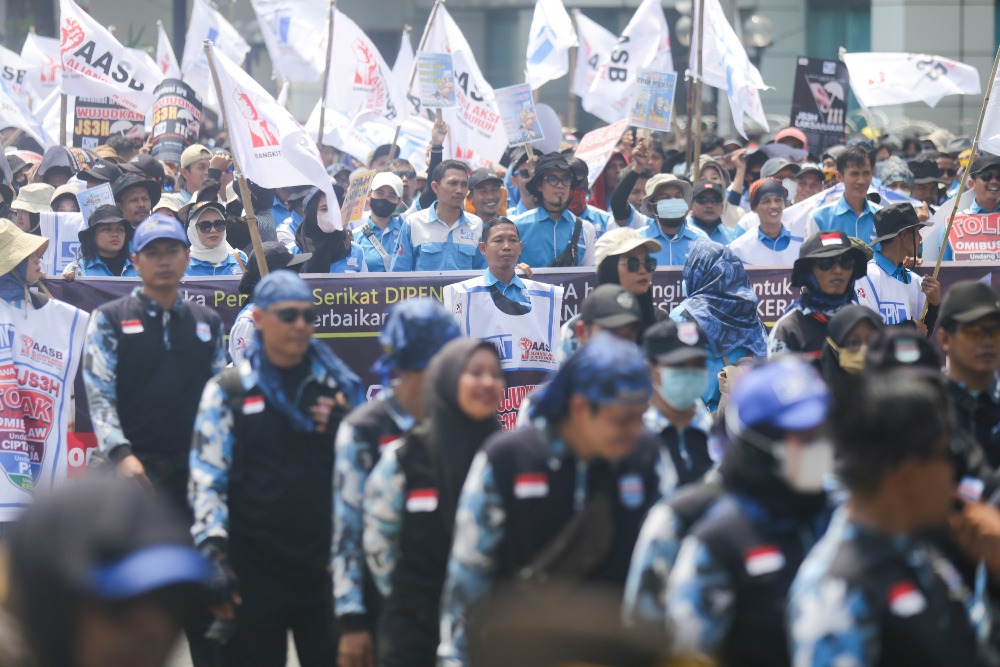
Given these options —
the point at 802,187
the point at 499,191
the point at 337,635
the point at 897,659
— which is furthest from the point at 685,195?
the point at 897,659

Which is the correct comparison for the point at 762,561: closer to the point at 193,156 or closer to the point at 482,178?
the point at 482,178

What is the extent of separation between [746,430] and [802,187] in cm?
977

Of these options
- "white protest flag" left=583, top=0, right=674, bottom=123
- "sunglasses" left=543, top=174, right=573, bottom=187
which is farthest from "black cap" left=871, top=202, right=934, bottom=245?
"white protest flag" left=583, top=0, right=674, bottom=123

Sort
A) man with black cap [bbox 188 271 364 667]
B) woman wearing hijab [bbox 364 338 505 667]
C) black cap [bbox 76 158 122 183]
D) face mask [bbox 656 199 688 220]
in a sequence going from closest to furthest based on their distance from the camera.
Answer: woman wearing hijab [bbox 364 338 505 667], man with black cap [bbox 188 271 364 667], face mask [bbox 656 199 688 220], black cap [bbox 76 158 122 183]

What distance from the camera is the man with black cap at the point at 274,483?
5.20 m

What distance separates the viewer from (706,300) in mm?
7484

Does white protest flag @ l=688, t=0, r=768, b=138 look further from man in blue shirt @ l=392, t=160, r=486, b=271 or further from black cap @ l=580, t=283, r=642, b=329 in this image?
black cap @ l=580, t=283, r=642, b=329

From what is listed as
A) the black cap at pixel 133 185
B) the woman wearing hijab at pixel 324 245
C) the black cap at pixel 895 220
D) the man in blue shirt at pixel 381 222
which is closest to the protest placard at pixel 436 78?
the man in blue shirt at pixel 381 222

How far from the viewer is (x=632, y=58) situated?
13938mm

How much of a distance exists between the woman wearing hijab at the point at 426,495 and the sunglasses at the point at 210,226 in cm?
542

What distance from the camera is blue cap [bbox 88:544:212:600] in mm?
2068

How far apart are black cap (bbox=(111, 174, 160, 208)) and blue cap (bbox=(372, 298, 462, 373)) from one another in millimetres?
5825

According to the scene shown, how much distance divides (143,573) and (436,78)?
34.9ft

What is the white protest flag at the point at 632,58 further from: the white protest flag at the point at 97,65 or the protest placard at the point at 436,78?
the white protest flag at the point at 97,65
